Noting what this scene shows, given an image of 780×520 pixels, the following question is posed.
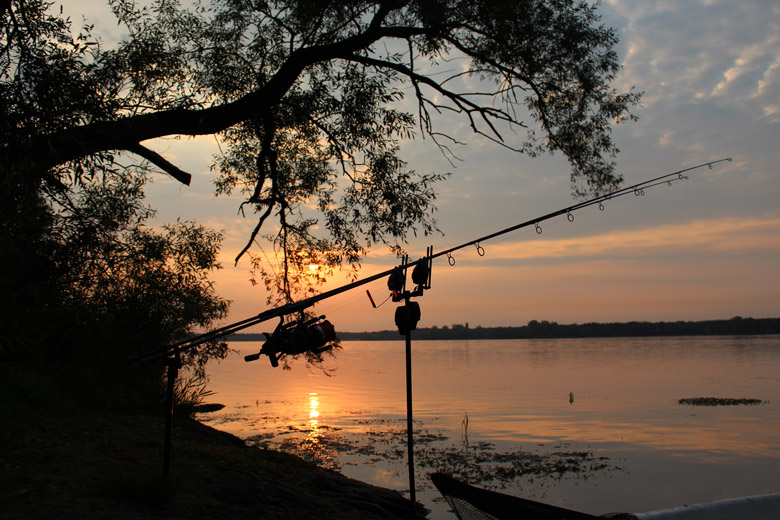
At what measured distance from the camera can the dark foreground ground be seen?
525cm

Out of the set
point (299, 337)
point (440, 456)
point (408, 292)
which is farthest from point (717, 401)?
point (299, 337)

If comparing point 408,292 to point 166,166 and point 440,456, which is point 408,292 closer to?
point 166,166

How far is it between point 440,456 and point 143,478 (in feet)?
31.3

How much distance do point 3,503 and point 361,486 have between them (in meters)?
3.97

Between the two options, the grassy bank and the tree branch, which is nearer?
the grassy bank

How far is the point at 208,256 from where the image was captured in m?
14.3

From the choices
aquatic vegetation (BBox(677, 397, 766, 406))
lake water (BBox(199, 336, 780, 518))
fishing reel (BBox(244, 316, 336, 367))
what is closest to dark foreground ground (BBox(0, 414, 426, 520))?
fishing reel (BBox(244, 316, 336, 367))

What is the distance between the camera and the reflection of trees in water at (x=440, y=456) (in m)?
12.6

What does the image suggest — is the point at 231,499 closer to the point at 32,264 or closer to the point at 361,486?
the point at 361,486

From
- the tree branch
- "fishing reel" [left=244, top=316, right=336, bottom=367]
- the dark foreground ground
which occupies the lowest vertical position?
the dark foreground ground

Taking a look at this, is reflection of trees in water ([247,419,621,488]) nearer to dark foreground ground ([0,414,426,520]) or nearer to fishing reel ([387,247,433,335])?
dark foreground ground ([0,414,426,520])

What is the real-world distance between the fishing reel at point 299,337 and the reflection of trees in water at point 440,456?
Answer: 676 centimetres

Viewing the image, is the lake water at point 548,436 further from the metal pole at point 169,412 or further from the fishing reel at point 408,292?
the metal pole at point 169,412

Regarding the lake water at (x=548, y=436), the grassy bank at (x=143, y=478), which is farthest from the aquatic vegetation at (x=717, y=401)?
the grassy bank at (x=143, y=478)
